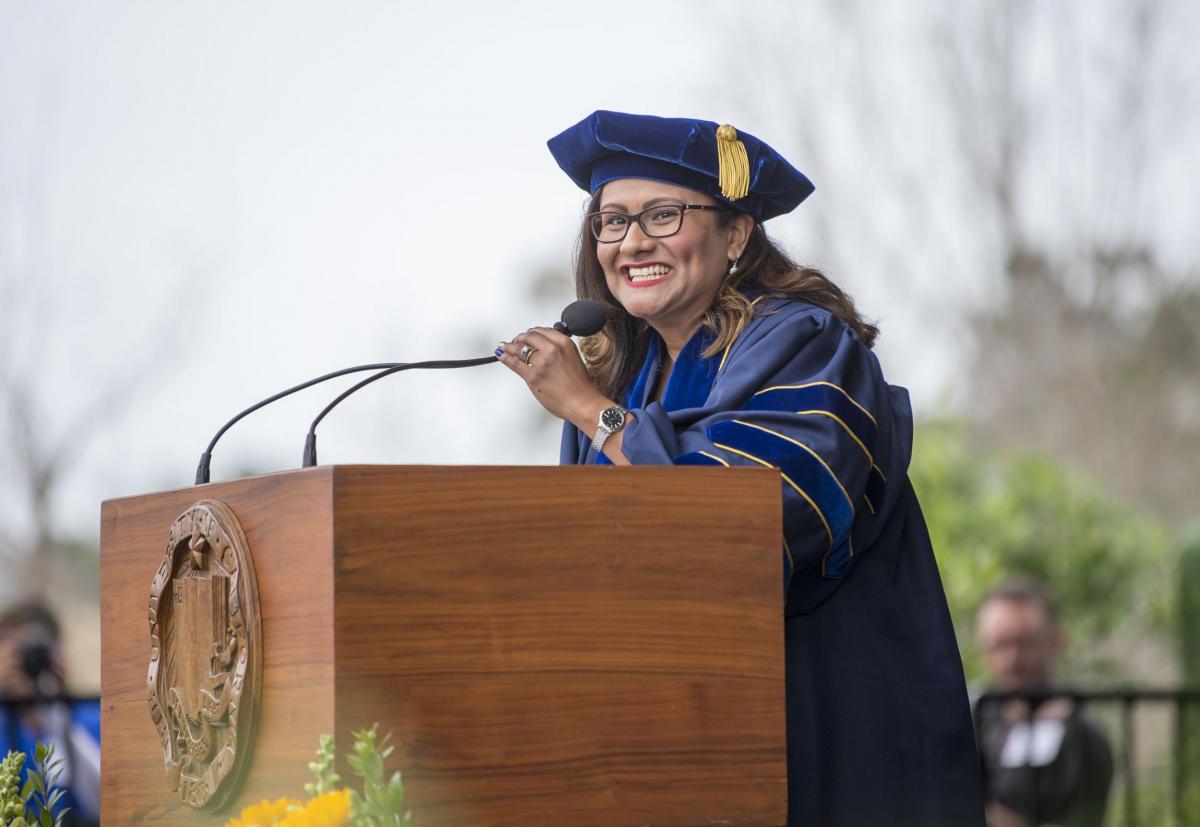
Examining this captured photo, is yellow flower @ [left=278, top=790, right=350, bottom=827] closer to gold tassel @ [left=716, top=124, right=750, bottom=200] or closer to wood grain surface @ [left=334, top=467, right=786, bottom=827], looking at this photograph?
wood grain surface @ [left=334, top=467, right=786, bottom=827]

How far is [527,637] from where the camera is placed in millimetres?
1852

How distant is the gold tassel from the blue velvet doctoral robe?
0.72ft

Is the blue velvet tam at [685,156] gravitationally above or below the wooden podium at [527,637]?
above

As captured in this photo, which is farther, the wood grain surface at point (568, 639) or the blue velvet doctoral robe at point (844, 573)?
the blue velvet doctoral robe at point (844, 573)

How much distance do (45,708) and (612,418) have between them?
3.75 meters

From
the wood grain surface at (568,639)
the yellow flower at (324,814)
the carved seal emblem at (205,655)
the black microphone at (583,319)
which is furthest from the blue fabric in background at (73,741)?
the yellow flower at (324,814)

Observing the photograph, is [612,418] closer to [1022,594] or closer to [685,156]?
[685,156]

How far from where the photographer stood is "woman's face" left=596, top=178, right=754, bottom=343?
8.67ft

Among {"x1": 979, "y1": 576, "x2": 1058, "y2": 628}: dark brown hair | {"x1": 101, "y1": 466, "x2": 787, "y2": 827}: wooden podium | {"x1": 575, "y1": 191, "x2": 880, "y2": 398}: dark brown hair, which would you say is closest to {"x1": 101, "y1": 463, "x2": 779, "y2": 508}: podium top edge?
{"x1": 101, "y1": 466, "x2": 787, "y2": 827}: wooden podium

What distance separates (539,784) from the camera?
1.84 meters

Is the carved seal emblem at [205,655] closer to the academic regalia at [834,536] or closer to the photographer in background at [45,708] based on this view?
the academic regalia at [834,536]

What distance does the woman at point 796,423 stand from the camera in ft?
7.43

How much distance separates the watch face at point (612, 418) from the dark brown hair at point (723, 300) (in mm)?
304

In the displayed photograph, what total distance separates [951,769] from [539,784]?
2.80 feet
